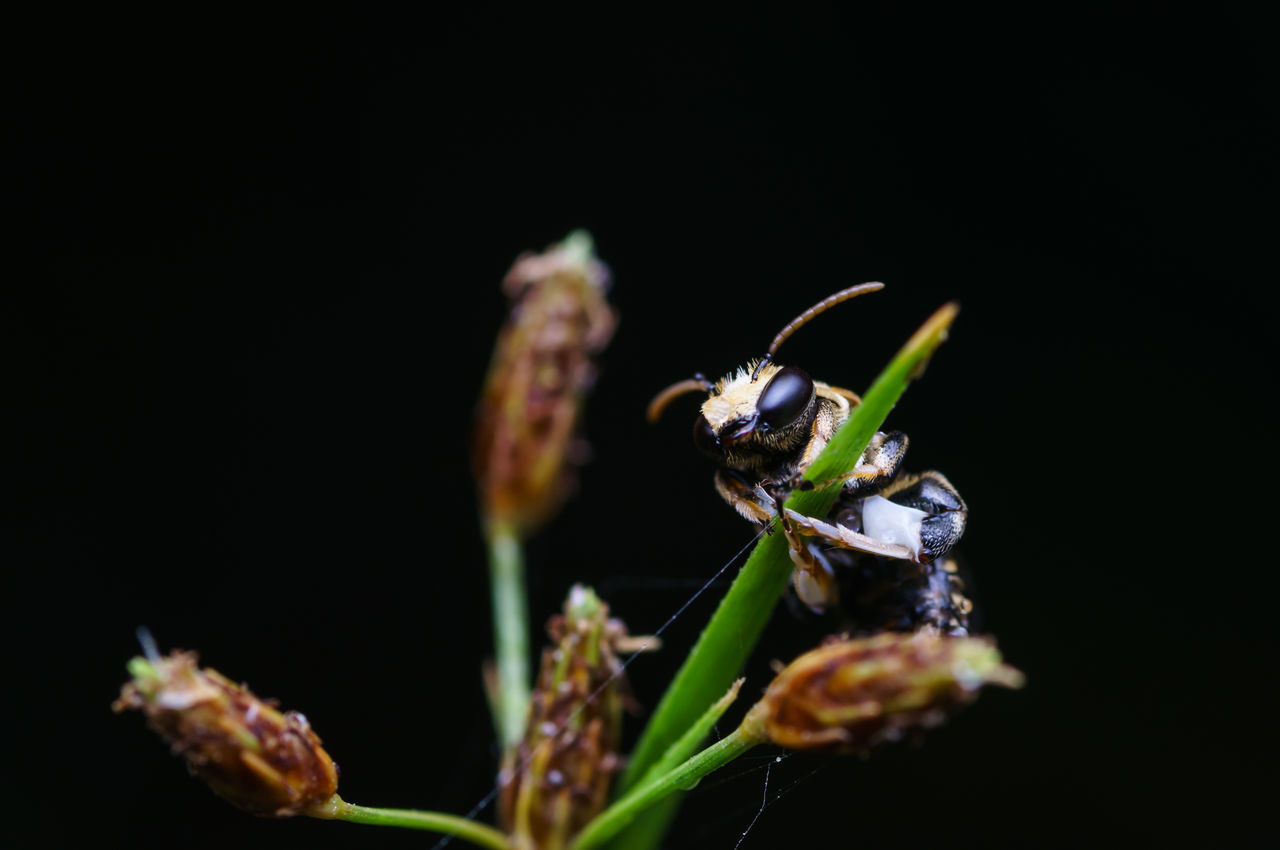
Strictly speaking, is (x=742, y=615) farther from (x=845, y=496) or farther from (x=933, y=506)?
(x=933, y=506)

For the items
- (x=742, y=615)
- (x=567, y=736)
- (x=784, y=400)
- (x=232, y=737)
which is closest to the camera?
(x=232, y=737)

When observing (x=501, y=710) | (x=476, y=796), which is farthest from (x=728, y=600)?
(x=476, y=796)

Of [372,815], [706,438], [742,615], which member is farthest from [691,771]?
[706,438]

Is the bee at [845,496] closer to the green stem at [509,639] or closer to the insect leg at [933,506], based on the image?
the insect leg at [933,506]

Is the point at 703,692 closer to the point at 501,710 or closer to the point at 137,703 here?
the point at 501,710

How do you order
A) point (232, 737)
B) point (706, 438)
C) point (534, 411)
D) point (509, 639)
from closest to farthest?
point (232, 737) < point (706, 438) < point (509, 639) < point (534, 411)

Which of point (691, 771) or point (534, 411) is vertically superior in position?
point (534, 411)

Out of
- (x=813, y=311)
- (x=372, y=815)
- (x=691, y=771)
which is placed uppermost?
(x=813, y=311)
